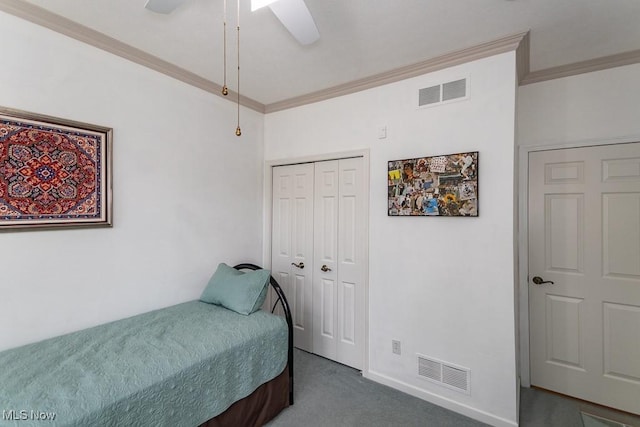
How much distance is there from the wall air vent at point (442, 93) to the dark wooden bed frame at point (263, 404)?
1.97m

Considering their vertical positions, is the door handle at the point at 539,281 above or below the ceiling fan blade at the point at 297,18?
below

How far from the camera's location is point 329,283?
2906mm

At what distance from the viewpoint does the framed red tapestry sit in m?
1.69

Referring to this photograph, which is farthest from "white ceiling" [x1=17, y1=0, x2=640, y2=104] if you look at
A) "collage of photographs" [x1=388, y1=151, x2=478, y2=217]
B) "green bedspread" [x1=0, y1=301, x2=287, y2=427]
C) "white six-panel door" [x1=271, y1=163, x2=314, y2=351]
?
"green bedspread" [x1=0, y1=301, x2=287, y2=427]

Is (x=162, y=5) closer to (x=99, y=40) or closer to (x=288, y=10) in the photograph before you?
(x=288, y=10)

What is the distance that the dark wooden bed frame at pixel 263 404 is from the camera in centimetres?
178

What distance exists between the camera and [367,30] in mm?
1929

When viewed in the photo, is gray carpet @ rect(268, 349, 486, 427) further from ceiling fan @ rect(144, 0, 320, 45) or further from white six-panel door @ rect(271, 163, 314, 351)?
ceiling fan @ rect(144, 0, 320, 45)

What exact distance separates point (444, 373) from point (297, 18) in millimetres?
2555

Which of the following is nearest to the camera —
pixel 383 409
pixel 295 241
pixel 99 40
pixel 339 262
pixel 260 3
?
pixel 260 3

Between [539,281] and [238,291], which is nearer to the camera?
[238,291]

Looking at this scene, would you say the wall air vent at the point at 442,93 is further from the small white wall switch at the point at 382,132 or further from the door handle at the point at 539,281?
the door handle at the point at 539,281

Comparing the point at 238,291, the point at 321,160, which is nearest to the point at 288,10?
the point at 321,160

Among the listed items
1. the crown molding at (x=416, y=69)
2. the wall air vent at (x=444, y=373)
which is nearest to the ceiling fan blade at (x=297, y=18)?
the crown molding at (x=416, y=69)
